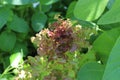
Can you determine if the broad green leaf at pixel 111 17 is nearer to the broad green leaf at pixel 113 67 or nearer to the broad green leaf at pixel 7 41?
the broad green leaf at pixel 113 67

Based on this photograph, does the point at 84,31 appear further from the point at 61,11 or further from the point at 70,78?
the point at 61,11

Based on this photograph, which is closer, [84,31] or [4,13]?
[84,31]

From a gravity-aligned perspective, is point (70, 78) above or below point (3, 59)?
below

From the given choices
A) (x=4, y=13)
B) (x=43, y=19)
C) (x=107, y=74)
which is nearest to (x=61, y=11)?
(x=43, y=19)

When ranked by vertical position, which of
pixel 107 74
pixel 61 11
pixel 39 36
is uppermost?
pixel 61 11

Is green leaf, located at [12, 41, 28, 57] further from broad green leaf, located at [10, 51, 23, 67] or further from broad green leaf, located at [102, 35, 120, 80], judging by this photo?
broad green leaf, located at [102, 35, 120, 80]

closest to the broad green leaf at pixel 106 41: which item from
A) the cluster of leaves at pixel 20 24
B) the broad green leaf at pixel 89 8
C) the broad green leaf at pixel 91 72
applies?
the broad green leaf at pixel 91 72

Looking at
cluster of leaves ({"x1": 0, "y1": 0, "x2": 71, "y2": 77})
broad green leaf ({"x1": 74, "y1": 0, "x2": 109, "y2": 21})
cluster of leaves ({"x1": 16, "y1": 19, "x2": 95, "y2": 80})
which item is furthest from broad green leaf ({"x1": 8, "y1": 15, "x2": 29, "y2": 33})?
broad green leaf ({"x1": 74, "y1": 0, "x2": 109, "y2": 21})
